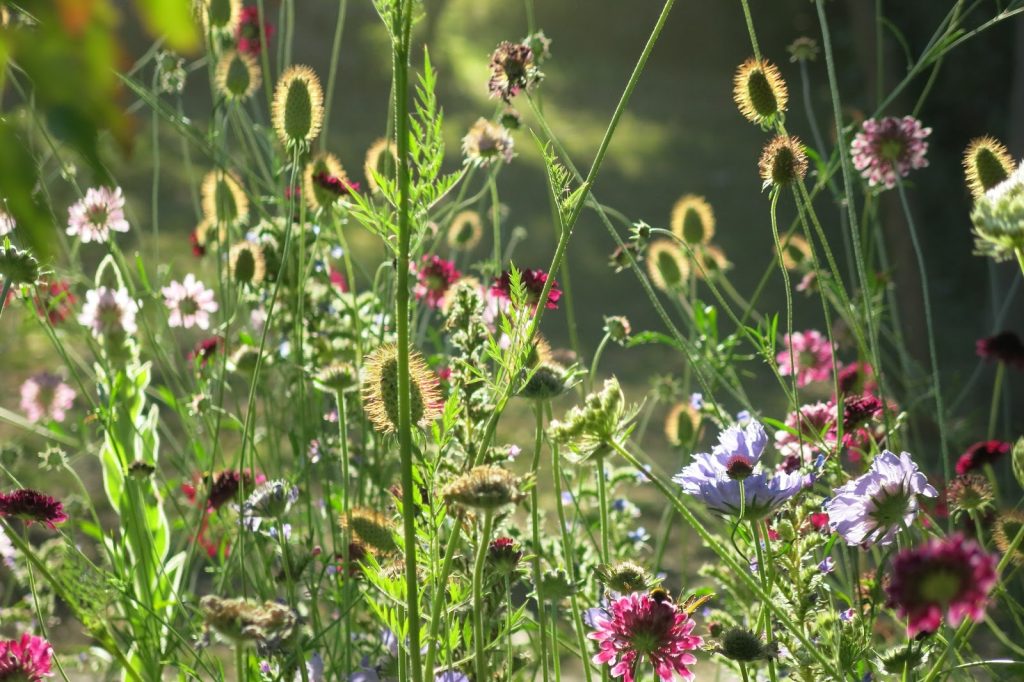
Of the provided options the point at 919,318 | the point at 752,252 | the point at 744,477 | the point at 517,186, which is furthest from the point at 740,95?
the point at 517,186

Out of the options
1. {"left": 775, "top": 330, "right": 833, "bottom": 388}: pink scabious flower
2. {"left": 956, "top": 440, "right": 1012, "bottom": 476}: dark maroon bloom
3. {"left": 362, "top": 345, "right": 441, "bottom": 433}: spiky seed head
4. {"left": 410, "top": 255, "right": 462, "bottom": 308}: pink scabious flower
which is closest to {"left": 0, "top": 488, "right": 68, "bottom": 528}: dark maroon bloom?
→ {"left": 362, "top": 345, "right": 441, "bottom": 433}: spiky seed head

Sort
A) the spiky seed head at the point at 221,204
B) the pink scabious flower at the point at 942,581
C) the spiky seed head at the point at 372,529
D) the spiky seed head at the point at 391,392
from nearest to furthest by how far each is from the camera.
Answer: the pink scabious flower at the point at 942,581 < the spiky seed head at the point at 391,392 < the spiky seed head at the point at 372,529 < the spiky seed head at the point at 221,204

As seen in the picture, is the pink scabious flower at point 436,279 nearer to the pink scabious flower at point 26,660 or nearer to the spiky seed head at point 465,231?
the spiky seed head at point 465,231

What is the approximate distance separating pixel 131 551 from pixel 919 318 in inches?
76.3

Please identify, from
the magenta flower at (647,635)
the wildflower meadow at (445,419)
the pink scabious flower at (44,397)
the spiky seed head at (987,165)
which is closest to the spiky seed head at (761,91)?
the wildflower meadow at (445,419)

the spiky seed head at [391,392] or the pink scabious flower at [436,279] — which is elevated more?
the pink scabious flower at [436,279]

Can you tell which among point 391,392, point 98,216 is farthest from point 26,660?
point 98,216

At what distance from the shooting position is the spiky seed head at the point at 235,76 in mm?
1130

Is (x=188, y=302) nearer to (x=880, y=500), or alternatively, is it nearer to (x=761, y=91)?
(x=761, y=91)

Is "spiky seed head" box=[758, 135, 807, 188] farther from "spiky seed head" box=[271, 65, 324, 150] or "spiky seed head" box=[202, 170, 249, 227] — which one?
"spiky seed head" box=[202, 170, 249, 227]

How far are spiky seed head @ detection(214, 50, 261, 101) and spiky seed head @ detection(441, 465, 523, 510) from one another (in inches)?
28.5

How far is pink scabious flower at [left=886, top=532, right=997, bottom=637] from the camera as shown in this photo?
1.15ft

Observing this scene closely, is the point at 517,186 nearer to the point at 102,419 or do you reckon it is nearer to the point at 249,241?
the point at 249,241

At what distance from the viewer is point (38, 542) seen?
192 centimetres
